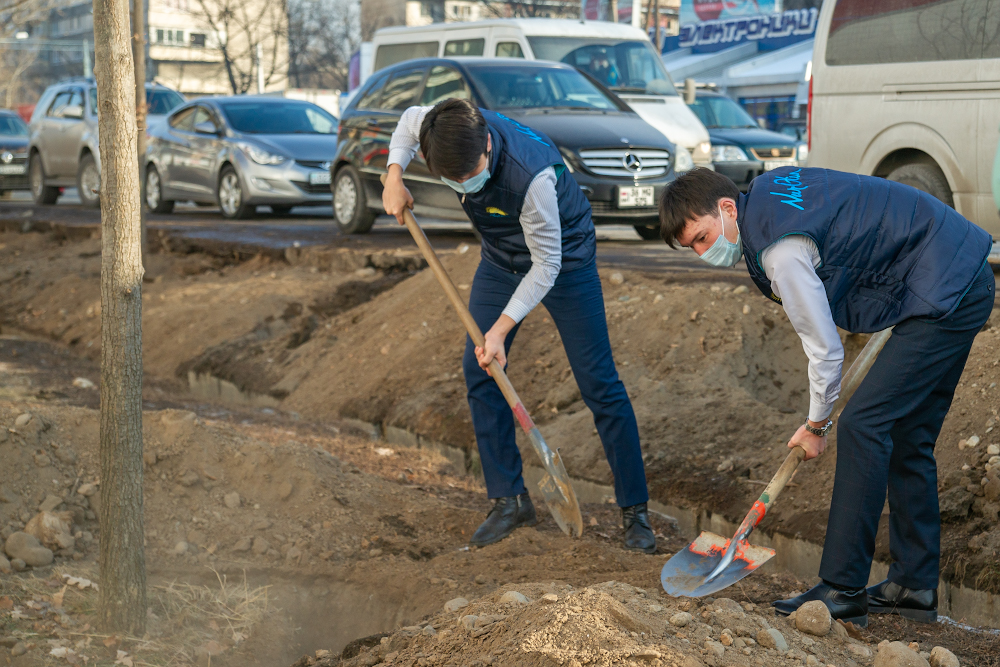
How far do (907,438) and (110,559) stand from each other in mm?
2490

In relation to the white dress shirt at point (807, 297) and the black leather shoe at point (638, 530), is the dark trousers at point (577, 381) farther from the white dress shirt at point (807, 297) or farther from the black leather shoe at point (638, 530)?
the white dress shirt at point (807, 297)

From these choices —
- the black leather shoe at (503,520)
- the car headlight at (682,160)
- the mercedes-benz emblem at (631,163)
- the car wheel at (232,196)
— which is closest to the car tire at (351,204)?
the car wheel at (232,196)

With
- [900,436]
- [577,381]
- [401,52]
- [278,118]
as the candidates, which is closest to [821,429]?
[900,436]

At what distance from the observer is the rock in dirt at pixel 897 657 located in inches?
102

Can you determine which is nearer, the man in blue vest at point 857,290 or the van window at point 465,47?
the man in blue vest at point 857,290

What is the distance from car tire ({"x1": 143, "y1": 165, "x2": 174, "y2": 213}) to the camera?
44.0ft

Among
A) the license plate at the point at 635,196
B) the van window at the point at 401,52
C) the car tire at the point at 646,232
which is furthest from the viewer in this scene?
the van window at the point at 401,52

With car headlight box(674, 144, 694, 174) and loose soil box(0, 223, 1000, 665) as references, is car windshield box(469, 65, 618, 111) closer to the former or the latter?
car headlight box(674, 144, 694, 174)

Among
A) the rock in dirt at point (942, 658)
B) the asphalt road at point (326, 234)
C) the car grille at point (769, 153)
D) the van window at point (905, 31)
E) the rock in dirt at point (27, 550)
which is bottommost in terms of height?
the rock in dirt at point (27, 550)

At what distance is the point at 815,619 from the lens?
9.16 ft

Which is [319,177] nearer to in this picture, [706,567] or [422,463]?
[422,463]

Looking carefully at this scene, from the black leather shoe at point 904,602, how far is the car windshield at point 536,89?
6.67m

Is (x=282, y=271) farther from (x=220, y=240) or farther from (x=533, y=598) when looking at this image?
(x=533, y=598)

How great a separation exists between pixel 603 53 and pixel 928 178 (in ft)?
18.9
